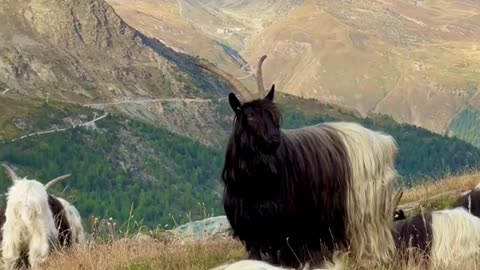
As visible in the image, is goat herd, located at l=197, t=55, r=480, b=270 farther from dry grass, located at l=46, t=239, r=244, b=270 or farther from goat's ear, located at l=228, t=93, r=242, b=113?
dry grass, located at l=46, t=239, r=244, b=270

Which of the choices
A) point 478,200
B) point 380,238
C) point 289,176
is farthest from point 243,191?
point 478,200

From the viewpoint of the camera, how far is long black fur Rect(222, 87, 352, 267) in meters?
9.31

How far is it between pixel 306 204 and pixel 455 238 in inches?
80.1

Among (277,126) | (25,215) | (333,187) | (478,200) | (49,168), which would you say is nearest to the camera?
(277,126)

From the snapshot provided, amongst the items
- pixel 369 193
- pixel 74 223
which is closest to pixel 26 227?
pixel 74 223

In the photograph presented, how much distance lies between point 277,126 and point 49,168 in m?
164

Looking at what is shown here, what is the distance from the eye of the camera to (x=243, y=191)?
9406 mm

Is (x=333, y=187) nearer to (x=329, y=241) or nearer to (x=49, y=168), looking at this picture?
(x=329, y=241)

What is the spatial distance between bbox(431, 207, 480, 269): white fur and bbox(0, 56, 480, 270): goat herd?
0.01 meters

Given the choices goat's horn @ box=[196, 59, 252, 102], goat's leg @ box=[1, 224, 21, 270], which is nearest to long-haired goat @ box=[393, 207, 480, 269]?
goat's horn @ box=[196, 59, 252, 102]

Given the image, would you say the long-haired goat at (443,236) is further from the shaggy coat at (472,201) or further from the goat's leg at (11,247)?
the goat's leg at (11,247)

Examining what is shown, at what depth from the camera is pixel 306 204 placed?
31.8 feet

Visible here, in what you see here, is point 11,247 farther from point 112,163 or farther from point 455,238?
point 112,163

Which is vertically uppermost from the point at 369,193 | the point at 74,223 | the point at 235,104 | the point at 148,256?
the point at 235,104
